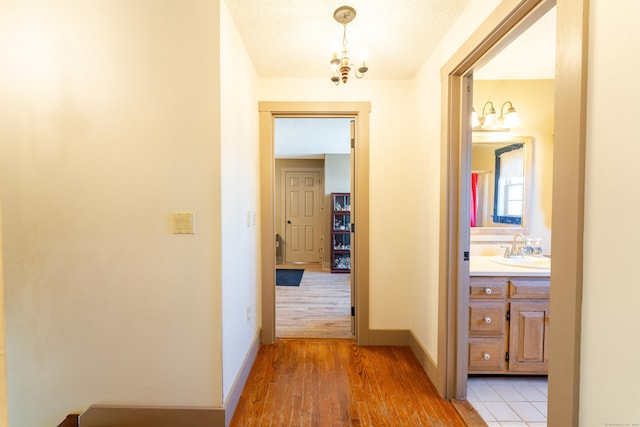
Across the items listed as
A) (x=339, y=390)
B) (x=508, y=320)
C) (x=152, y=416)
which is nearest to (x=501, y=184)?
(x=508, y=320)

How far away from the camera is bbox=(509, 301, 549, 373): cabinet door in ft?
6.13

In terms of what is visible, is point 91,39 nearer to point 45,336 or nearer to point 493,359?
point 45,336

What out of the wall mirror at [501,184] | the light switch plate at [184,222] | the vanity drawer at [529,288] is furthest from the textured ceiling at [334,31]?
the vanity drawer at [529,288]

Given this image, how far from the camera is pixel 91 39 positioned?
1.42 meters

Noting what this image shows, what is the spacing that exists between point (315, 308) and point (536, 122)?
9.76 ft

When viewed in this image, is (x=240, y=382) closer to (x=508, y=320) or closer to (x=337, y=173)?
(x=508, y=320)

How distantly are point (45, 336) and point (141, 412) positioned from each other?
689 mm

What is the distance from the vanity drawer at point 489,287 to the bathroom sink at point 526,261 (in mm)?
282

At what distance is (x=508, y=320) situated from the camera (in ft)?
6.18

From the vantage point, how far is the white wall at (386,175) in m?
2.36

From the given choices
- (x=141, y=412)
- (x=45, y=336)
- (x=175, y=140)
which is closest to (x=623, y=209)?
(x=175, y=140)

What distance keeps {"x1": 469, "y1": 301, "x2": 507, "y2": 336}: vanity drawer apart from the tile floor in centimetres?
42

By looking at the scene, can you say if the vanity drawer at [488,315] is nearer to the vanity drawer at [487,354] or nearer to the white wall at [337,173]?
the vanity drawer at [487,354]

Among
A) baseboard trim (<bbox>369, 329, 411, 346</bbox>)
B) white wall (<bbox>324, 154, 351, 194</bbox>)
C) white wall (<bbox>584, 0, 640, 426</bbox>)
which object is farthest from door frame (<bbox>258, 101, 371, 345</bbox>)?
white wall (<bbox>324, 154, 351, 194</bbox>)
